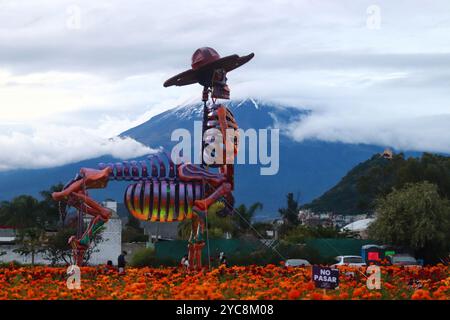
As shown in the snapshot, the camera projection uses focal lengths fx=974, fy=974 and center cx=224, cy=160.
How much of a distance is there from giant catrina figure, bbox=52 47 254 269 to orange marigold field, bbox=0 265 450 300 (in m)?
4.91

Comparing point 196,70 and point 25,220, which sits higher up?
point 196,70

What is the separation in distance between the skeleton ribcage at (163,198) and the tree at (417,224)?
75.3 feet

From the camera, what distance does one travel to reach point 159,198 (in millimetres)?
28906

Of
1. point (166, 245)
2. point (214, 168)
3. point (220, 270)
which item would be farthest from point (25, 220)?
point (220, 270)

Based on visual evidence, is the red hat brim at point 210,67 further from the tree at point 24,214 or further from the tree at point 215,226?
the tree at point 24,214

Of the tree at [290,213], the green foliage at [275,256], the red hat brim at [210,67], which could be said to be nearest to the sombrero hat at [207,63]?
the red hat brim at [210,67]

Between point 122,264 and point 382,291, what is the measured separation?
37.3ft

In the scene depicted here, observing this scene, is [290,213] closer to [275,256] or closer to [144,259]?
[144,259]

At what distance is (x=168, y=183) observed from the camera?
29.2m

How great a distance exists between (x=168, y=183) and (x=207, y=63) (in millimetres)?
3890

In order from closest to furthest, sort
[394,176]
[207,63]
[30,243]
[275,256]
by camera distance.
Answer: [207,63]
[275,256]
[30,243]
[394,176]

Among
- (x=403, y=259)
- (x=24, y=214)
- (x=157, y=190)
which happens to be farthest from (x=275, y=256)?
(x=24, y=214)
